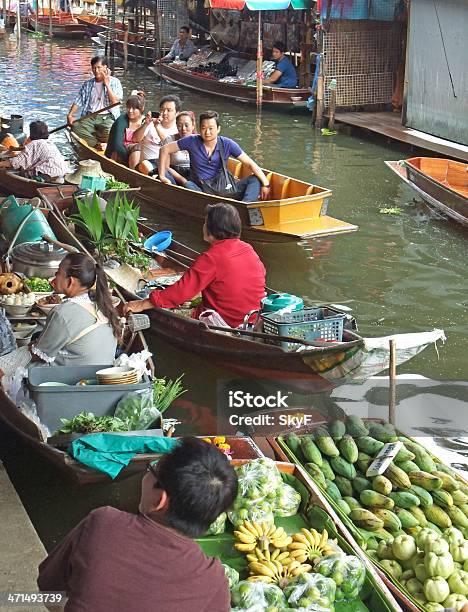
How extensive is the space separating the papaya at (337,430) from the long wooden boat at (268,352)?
872 mm

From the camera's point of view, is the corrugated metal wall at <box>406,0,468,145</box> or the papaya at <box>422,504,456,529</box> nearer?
the papaya at <box>422,504,456,529</box>

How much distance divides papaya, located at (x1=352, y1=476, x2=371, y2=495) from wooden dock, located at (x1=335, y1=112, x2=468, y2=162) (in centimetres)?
974

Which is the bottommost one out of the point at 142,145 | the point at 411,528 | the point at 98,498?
the point at 98,498

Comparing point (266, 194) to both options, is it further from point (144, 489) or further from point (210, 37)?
point (210, 37)

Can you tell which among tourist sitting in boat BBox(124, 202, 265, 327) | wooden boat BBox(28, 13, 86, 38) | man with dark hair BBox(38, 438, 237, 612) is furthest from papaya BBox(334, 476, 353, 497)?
wooden boat BBox(28, 13, 86, 38)

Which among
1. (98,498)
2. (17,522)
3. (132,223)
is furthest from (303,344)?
(132,223)

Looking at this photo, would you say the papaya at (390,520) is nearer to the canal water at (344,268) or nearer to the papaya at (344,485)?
the papaya at (344,485)

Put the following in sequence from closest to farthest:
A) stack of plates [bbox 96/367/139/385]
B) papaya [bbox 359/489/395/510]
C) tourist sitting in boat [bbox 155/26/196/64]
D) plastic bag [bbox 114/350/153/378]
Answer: papaya [bbox 359/489/395/510]
stack of plates [bbox 96/367/139/385]
plastic bag [bbox 114/350/153/378]
tourist sitting in boat [bbox 155/26/196/64]

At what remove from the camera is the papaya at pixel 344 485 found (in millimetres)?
4484

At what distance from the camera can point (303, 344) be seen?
6004 mm

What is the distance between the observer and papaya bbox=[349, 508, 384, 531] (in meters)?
4.19

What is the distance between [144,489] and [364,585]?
1503 millimetres

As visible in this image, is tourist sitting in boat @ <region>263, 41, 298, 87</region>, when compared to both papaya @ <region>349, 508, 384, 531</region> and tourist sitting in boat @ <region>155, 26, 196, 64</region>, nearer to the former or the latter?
tourist sitting in boat @ <region>155, 26, 196, 64</region>

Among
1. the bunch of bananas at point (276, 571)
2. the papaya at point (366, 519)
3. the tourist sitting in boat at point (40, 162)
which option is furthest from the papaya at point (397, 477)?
the tourist sitting in boat at point (40, 162)
